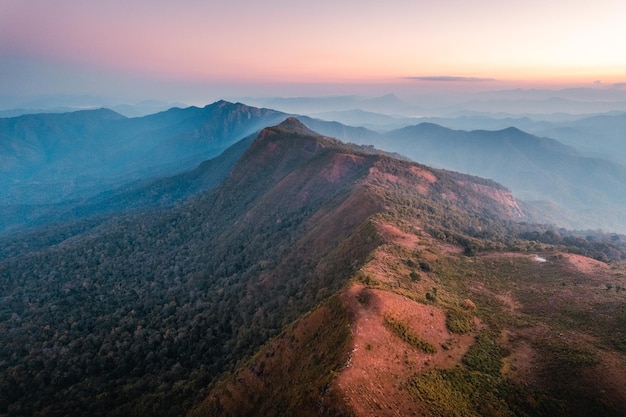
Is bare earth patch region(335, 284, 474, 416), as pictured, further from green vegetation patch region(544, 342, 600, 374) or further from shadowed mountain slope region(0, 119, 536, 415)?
shadowed mountain slope region(0, 119, 536, 415)

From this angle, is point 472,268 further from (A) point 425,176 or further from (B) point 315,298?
(A) point 425,176

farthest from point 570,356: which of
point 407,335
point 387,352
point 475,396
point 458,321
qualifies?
point 387,352

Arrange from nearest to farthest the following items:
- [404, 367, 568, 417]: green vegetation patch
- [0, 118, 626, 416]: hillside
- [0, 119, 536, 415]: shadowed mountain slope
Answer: [404, 367, 568, 417]: green vegetation patch
[0, 118, 626, 416]: hillside
[0, 119, 536, 415]: shadowed mountain slope

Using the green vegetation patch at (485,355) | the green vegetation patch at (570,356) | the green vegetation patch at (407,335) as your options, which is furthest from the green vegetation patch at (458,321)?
the green vegetation patch at (570,356)

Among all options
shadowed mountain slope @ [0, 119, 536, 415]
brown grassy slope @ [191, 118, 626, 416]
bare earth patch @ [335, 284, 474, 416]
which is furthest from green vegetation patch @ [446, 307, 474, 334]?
shadowed mountain slope @ [0, 119, 536, 415]

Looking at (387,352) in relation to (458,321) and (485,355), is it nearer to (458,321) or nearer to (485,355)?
(485,355)
